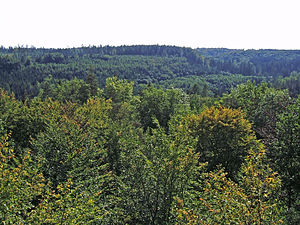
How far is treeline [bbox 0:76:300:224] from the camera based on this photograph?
1140 cm

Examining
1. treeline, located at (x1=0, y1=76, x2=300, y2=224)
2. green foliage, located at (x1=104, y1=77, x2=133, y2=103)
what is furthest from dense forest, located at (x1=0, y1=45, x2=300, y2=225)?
green foliage, located at (x1=104, y1=77, x2=133, y2=103)

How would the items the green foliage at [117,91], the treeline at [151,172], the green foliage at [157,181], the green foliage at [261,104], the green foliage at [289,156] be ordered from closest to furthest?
the treeline at [151,172] → the green foliage at [157,181] → the green foliage at [289,156] → the green foliage at [261,104] → the green foliage at [117,91]

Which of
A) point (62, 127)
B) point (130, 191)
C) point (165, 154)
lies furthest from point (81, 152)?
point (165, 154)

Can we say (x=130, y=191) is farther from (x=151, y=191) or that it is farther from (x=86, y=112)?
(x=86, y=112)

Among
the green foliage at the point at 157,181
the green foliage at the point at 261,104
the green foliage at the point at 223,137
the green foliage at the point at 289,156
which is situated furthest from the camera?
the green foliage at the point at 261,104

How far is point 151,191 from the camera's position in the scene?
17938 mm

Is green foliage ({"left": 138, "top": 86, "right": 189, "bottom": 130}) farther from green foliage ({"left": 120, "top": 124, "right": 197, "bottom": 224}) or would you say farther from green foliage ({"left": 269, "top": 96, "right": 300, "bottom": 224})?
green foliage ({"left": 120, "top": 124, "right": 197, "bottom": 224})

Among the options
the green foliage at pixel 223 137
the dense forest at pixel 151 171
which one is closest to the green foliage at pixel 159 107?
the dense forest at pixel 151 171

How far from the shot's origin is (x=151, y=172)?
706 inches

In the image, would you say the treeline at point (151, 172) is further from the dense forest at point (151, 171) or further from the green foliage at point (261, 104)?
the green foliage at point (261, 104)

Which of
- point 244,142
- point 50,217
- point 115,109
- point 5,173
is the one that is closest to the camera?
point 50,217

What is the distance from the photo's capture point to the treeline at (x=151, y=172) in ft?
37.4

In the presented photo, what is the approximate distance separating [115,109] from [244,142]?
24.6 m

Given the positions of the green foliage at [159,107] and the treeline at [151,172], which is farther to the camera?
the green foliage at [159,107]
